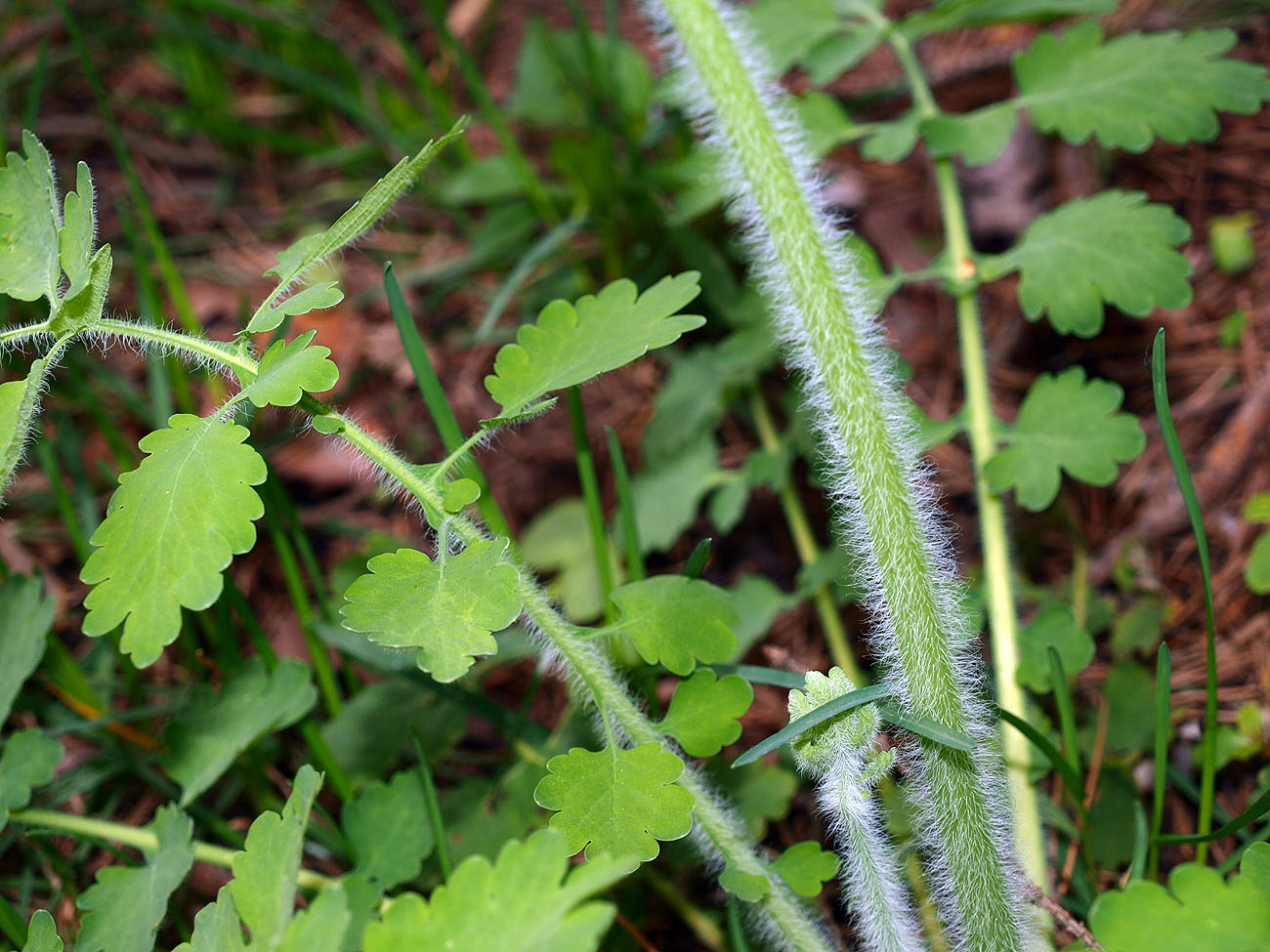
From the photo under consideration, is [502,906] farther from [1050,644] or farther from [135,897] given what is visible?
[1050,644]

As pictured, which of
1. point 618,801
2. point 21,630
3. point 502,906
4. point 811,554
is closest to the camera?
point 502,906

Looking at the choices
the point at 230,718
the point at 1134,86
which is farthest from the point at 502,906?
the point at 1134,86

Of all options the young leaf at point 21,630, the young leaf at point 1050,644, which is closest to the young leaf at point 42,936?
the young leaf at point 21,630

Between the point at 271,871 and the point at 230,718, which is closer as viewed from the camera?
the point at 271,871

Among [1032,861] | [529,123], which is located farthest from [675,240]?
[1032,861]

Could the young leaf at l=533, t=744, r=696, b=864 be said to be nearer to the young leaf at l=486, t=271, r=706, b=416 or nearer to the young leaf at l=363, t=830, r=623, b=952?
the young leaf at l=363, t=830, r=623, b=952

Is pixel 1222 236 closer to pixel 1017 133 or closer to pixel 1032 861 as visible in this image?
pixel 1017 133

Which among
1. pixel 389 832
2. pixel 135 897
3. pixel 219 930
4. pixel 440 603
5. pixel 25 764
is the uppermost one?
pixel 440 603

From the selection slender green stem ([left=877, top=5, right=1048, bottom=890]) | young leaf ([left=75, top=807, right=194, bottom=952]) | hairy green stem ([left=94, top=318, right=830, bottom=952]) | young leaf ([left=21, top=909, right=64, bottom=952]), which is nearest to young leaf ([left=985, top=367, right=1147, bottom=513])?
slender green stem ([left=877, top=5, right=1048, bottom=890])
